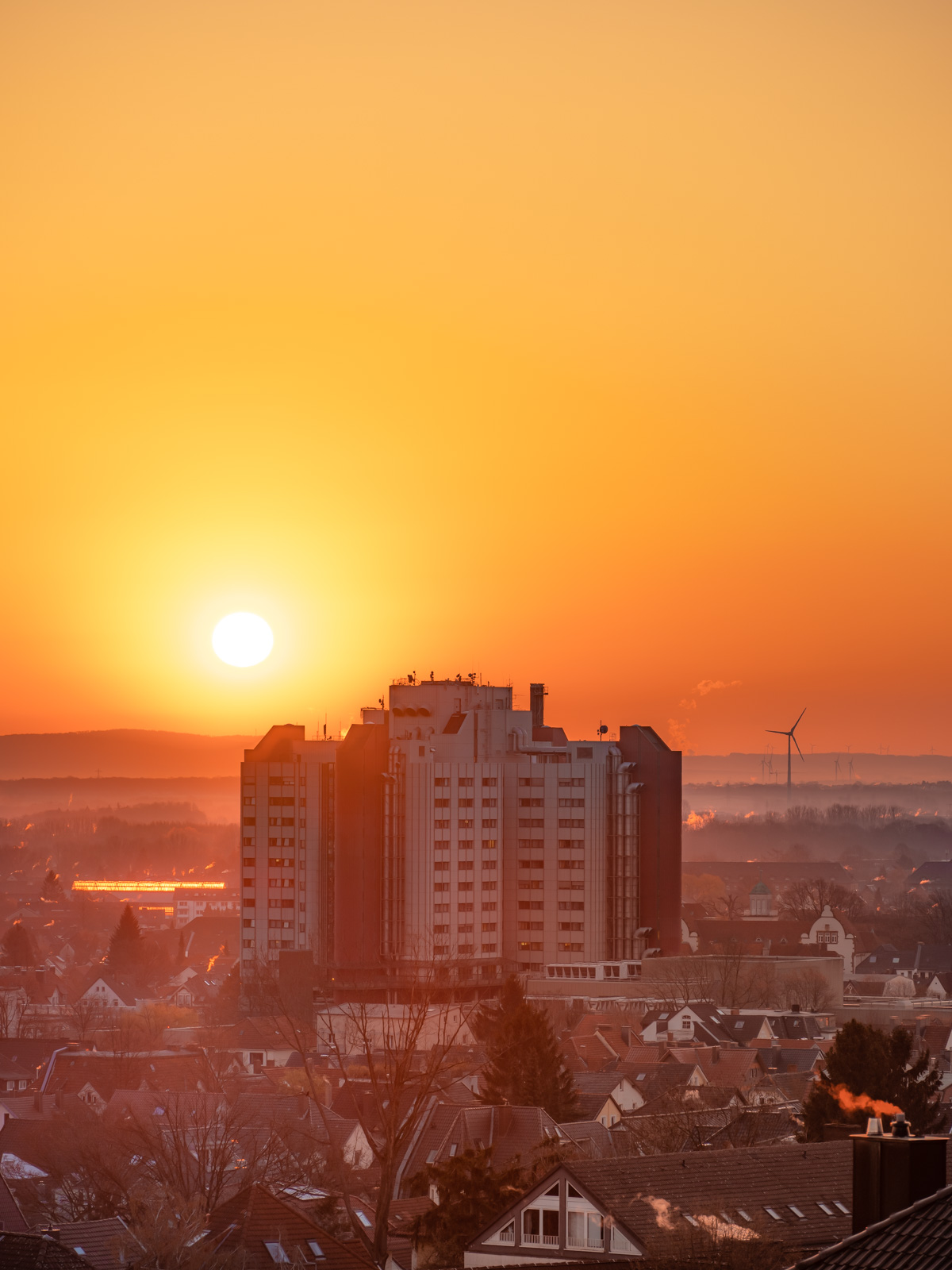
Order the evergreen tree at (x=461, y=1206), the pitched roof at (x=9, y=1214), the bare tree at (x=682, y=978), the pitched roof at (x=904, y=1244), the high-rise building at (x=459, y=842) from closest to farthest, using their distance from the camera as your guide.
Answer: the pitched roof at (x=904, y=1244), the evergreen tree at (x=461, y=1206), the pitched roof at (x=9, y=1214), the bare tree at (x=682, y=978), the high-rise building at (x=459, y=842)

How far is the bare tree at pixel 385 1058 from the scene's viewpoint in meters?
41.3

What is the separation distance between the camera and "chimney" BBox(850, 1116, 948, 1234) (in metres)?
17.5

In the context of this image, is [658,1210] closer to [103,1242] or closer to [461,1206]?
[461,1206]

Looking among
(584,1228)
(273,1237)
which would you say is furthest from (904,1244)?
(273,1237)

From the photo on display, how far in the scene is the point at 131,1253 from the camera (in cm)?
3509

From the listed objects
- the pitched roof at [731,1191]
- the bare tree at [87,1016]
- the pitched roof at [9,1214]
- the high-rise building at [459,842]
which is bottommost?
the bare tree at [87,1016]

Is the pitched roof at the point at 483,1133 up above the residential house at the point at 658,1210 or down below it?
below

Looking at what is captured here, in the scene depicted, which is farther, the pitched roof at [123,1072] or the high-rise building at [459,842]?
the high-rise building at [459,842]

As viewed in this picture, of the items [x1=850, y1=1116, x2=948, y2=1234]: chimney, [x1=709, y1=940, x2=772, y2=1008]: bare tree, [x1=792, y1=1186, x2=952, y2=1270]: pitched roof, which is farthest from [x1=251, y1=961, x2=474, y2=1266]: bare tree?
[x1=792, y1=1186, x2=952, y2=1270]: pitched roof

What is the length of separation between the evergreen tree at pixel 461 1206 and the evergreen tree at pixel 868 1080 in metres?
11.0

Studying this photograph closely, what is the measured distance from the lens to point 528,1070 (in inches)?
2516

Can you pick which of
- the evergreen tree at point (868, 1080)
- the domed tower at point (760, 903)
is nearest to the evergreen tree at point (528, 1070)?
the evergreen tree at point (868, 1080)

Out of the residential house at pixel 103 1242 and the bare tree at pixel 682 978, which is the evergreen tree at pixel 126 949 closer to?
the bare tree at pixel 682 978

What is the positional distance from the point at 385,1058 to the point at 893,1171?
56483mm
